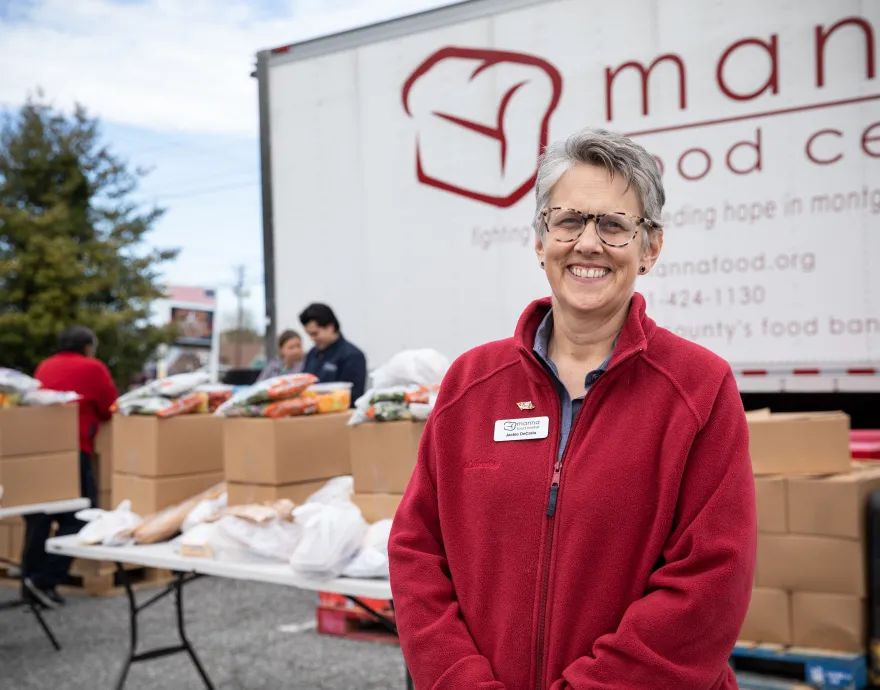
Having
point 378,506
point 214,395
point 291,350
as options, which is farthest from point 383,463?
point 291,350

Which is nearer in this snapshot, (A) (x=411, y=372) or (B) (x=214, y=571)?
(B) (x=214, y=571)

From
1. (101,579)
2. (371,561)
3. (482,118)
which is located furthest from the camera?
(101,579)

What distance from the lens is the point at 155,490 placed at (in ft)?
13.9

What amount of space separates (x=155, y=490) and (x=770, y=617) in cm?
275

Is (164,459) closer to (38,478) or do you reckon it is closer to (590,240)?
(38,478)

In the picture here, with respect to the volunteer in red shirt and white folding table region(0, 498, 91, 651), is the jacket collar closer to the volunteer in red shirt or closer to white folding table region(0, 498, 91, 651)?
white folding table region(0, 498, 91, 651)

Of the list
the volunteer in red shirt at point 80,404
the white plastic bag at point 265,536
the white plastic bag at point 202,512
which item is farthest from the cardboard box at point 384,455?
the volunteer in red shirt at point 80,404

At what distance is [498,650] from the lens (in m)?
1.68

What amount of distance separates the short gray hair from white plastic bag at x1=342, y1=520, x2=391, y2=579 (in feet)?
5.45

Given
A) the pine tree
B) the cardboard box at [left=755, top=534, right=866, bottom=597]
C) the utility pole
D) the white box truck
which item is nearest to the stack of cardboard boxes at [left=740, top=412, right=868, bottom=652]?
the cardboard box at [left=755, top=534, right=866, bottom=597]

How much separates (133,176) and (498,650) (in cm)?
2144

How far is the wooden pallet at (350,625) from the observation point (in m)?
5.13

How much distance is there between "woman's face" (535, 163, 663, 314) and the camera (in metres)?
1.71

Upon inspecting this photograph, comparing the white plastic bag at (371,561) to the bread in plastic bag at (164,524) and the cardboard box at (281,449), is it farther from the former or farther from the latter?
the bread in plastic bag at (164,524)
